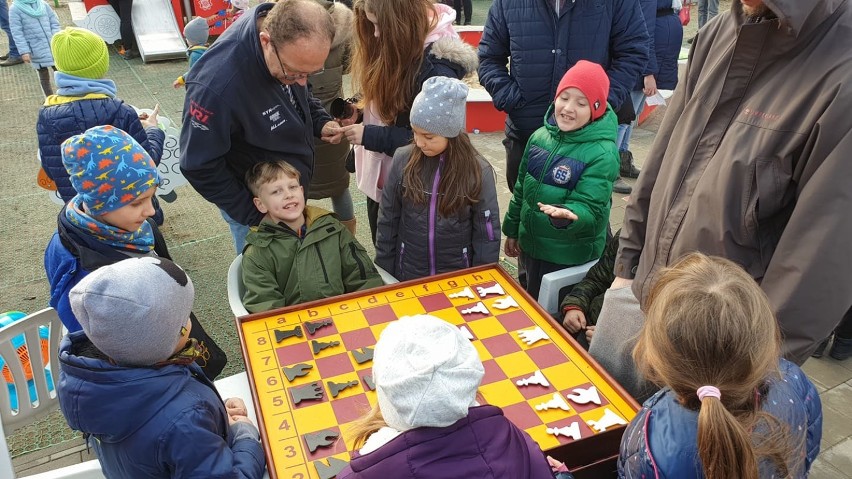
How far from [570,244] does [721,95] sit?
3.82 ft

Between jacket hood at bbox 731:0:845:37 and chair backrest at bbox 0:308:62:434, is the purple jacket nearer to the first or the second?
jacket hood at bbox 731:0:845:37

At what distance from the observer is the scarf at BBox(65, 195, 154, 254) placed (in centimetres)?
204

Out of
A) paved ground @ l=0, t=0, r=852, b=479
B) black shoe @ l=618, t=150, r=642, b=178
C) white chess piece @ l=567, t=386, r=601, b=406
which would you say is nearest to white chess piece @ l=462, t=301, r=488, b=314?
white chess piece @ l=567, t=386, r=601, b=406

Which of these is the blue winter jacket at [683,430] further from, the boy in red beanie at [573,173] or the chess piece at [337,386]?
the boy in red beanie at [573,173]

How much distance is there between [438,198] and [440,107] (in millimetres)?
383

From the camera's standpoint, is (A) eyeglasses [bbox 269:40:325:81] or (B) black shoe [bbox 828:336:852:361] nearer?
(A) eyeglasses [bbox 269:40:325:81]

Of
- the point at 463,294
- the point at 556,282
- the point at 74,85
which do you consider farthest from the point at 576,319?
the point at 74,85

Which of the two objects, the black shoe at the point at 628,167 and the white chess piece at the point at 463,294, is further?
the black shoe at the point at 628,167

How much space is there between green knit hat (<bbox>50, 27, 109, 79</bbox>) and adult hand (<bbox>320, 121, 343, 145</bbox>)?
1.22 metres

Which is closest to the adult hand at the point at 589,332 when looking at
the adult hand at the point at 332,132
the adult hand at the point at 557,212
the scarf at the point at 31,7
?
the adult hand at the point at 557,212

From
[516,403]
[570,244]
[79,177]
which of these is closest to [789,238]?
[516,403]

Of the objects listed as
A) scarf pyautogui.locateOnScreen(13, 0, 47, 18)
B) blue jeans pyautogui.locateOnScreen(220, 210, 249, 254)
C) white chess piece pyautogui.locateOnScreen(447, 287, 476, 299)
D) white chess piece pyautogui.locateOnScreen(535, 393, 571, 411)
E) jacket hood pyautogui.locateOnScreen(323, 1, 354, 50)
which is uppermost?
jacket hood pyautogui.locateOnScreen(323, 1, 354, 50)

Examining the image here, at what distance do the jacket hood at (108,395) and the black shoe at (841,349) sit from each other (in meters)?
3.13

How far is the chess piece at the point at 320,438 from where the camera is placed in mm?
1622
